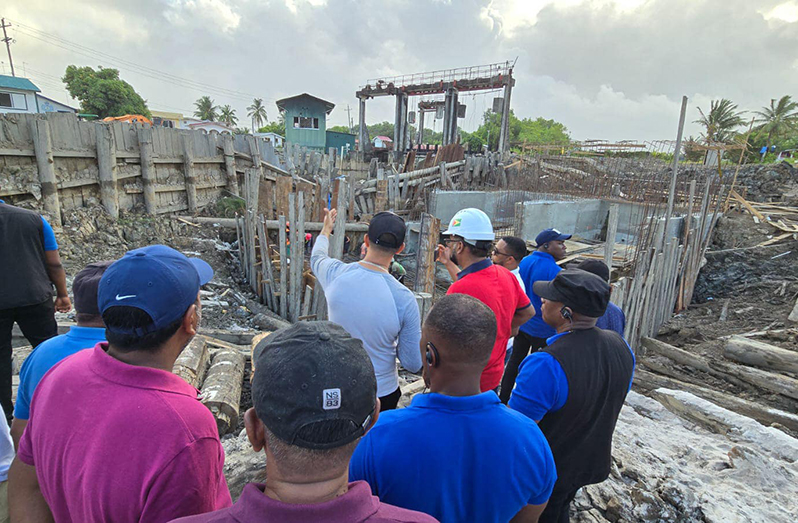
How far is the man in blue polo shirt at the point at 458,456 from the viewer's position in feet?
4.18

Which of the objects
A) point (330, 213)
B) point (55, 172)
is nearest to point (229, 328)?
point (330, 213)

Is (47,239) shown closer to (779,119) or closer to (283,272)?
(283,272)

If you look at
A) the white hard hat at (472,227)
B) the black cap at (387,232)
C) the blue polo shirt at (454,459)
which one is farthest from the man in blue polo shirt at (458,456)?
the white hard hat at (472,227)

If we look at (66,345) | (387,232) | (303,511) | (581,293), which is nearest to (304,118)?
(387,232)

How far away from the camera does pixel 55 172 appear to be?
7.95 m

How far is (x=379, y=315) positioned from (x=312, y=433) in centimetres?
148

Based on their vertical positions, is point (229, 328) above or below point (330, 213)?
below

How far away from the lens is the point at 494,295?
2.68 meters

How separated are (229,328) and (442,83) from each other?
92.6 ft

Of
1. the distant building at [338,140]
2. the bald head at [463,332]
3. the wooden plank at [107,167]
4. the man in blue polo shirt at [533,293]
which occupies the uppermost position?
the distant building at [338,140]

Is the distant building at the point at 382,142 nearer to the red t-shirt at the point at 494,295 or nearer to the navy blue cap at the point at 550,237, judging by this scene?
the navy blue cap at the point at 550,237

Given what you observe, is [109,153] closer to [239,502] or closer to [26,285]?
[26,285]

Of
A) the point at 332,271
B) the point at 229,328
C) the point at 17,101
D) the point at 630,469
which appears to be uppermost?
the point at 17,101

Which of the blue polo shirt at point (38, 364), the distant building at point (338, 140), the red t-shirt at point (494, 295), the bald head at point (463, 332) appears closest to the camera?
the bald head at point (463, 332)
